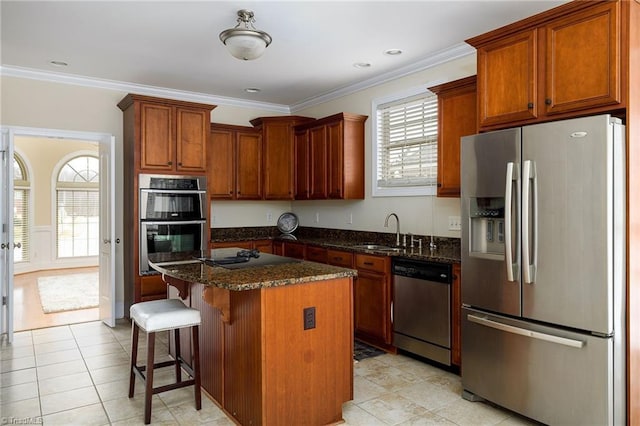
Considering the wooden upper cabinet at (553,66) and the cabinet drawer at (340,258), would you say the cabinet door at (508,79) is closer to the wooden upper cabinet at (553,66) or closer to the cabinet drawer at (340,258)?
the wooden upper cabinet at (553,66)

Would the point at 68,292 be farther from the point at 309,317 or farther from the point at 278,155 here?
the point at 309,317

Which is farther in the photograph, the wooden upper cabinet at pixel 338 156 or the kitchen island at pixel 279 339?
the wooden upper cabinet at pixel 338 156

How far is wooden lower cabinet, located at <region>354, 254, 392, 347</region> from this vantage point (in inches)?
153

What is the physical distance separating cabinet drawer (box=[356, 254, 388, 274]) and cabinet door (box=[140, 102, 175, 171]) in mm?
2365

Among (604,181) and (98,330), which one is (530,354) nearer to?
(604,181)

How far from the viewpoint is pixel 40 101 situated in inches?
184

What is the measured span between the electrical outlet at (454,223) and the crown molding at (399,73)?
1461 millimetres

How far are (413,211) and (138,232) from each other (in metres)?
2.91

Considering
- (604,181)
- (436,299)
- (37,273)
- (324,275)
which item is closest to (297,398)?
(324,275)

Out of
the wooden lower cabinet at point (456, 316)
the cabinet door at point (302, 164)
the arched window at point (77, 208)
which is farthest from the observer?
the arched window at point (77, 208)

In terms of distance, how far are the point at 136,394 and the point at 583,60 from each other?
Result: 11.7 ft

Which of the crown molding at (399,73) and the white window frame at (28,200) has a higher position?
the crown molding at (399,73)

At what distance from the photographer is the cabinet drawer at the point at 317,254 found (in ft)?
15.2

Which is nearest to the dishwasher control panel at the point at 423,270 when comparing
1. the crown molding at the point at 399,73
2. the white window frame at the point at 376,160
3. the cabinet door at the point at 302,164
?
the white window frame at the point at 376,160
